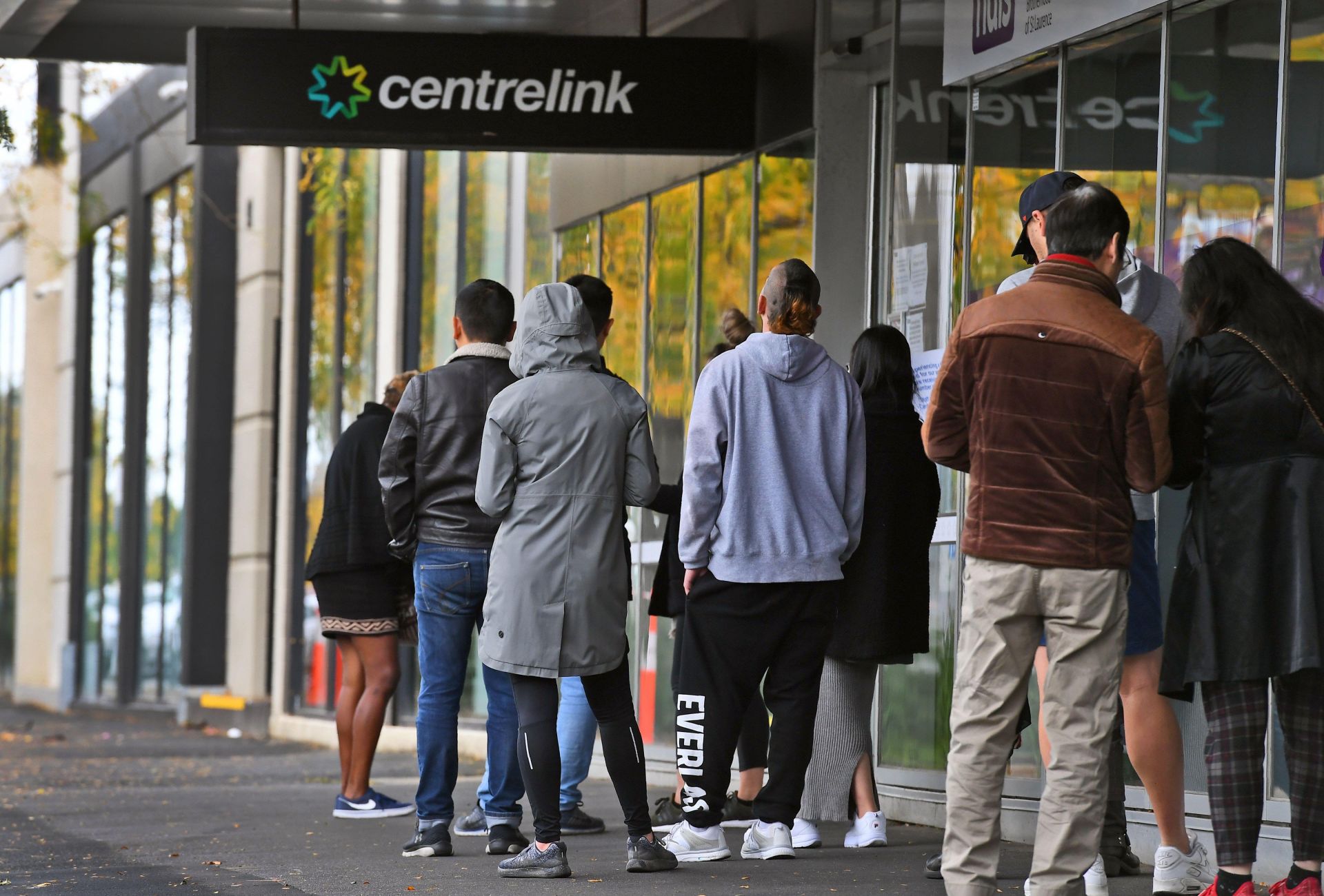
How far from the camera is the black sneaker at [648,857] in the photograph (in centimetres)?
652

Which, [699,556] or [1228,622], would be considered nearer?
[1228,622]

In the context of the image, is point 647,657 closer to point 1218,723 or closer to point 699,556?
point 699,556

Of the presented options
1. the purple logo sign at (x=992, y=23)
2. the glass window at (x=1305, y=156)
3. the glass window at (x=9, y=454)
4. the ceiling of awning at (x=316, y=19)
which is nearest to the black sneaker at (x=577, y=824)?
the glass window at (x=1305, y=156)

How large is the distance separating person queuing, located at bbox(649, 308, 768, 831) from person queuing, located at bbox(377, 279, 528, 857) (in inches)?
27.1

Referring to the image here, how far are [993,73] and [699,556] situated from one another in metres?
3.03

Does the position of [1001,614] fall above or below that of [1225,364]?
below

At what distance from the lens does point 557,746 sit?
6508mm

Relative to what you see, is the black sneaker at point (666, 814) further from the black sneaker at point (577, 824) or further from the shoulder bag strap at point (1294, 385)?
the shoulder bag strap at point (1294, 385)

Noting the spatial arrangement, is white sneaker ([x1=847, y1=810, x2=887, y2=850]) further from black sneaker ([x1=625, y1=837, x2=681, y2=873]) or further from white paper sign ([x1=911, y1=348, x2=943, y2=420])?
white paper sign ([x1=911, y1=348, x2=943, y2=420])

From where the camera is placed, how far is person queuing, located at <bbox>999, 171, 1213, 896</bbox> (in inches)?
228

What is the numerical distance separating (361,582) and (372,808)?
1.13m

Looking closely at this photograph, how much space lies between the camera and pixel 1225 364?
17.3 ft

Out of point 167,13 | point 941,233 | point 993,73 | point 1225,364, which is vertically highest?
point 167,13

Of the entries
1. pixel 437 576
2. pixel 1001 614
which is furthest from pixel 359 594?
pixel 1001 614
